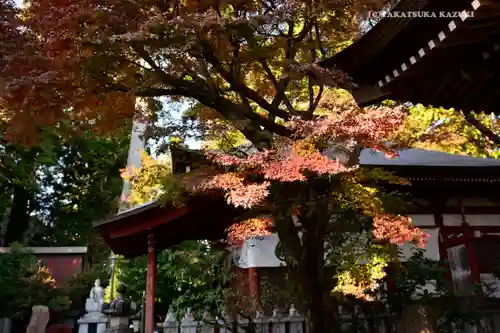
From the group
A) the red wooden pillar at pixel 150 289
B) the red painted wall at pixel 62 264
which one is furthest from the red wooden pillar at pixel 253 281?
the red painted wall at pixel 62 264

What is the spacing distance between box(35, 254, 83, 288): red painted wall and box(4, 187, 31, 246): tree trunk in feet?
20.5

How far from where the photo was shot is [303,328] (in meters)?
8.33

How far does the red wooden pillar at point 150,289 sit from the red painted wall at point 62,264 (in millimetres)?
5975

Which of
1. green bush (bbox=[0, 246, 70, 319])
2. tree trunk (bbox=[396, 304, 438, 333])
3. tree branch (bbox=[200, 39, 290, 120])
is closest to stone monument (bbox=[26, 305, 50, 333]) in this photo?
green bush (bbox=[0, 246, 70, 319])

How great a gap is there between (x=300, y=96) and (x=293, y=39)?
148 centimetres

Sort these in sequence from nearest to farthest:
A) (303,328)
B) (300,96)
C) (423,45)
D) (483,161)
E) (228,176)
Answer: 1. (423,45)
2. (228,176)
3. (303,328)
4. (300,96)
5. (483,161)

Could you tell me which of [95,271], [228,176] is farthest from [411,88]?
[95,271]

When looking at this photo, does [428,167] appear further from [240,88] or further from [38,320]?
[38,320]

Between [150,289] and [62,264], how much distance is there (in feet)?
22.8

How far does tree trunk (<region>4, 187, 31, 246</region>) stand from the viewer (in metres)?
19.9

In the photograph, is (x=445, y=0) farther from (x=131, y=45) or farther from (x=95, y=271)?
(x=95, y=271)

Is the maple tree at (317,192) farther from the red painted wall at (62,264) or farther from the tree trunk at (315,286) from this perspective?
the red painted wall at (62,264)

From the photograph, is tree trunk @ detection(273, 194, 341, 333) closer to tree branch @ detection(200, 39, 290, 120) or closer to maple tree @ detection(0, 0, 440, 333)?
maple tree @ detection(0, 0, 440, 333)

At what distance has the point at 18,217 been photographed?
805 inches
